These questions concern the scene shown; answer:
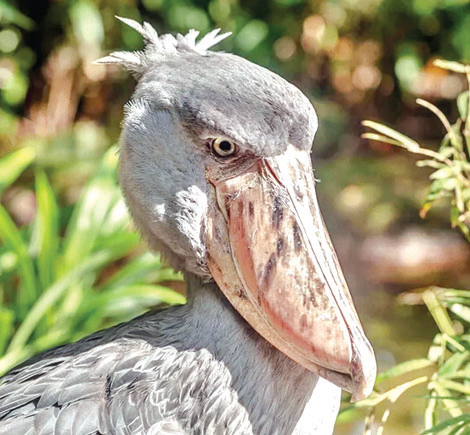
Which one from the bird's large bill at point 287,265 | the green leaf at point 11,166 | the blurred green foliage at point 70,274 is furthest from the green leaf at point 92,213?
the bird's large bill at point 287,265

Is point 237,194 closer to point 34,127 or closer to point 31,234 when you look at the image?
point 31,234

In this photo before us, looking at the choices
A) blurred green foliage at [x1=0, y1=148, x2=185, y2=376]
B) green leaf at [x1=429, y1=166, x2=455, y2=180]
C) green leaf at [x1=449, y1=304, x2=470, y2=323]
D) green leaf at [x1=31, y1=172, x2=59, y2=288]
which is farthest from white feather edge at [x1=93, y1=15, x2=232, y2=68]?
green leaf at [x1=31, y1=172, x2=59, y2=288]

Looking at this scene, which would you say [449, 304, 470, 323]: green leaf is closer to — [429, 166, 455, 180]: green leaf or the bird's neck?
[429, 166, 455, 180]: green leaf

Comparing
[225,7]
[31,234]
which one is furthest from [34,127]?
[31,234]

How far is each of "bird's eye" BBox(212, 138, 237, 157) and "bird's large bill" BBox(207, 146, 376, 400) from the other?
0.04 metres

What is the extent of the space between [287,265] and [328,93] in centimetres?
419

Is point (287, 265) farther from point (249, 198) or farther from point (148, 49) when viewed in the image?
point (148, 49)

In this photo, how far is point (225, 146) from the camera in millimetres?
1575

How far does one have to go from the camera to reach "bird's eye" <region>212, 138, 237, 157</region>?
1.57 m

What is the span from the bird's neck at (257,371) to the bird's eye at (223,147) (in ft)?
0.87

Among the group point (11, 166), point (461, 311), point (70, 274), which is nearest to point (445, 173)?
point (461, 311)

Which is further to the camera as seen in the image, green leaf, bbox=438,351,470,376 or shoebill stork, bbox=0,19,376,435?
green leaf, bbox=438,351,470,376

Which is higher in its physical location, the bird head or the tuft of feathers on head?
the tuft of feathers on head

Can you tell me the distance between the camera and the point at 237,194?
1595 mm
